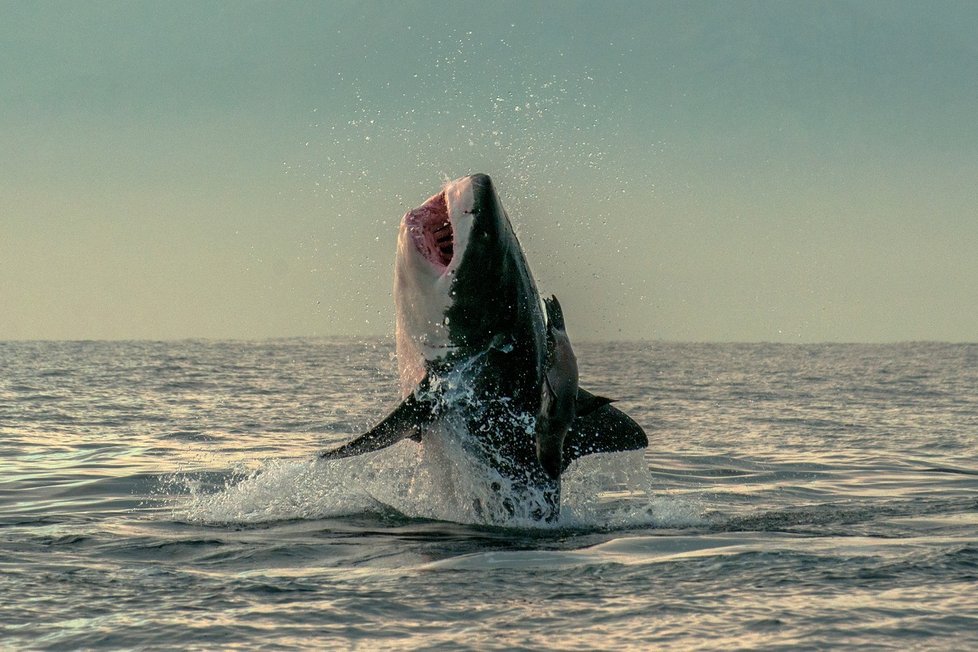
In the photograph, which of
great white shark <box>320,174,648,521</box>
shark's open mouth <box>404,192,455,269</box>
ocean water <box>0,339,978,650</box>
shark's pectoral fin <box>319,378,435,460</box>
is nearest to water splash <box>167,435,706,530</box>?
ocean water <box>0,339,978,650</box>

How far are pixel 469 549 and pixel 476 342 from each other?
73.0 inches

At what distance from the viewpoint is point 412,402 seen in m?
Answer: 10.6

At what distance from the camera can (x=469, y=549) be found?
32.6ft

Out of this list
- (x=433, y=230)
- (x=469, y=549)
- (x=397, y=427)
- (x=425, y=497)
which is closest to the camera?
(x=469, y=549)

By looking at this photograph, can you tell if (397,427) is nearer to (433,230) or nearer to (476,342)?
(476,342)

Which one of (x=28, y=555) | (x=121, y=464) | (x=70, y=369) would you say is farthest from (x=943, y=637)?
(x=70, y=369)

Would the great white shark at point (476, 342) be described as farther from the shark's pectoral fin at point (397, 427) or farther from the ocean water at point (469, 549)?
the ocean water at point (469, 549)

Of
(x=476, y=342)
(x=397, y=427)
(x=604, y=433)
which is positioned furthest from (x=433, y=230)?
(x=604, y=433)

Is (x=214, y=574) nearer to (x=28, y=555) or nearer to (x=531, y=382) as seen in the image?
(x=28, y=555)

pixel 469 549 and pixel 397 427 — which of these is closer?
pixel 469 549

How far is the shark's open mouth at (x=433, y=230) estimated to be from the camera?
10539 mm

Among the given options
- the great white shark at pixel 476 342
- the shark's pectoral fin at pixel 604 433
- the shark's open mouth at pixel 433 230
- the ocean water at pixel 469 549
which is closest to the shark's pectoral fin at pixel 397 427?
the great white shark at pixel 476 342

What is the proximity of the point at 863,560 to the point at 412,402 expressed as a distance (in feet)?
12.9

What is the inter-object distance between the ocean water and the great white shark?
2.92 ft
